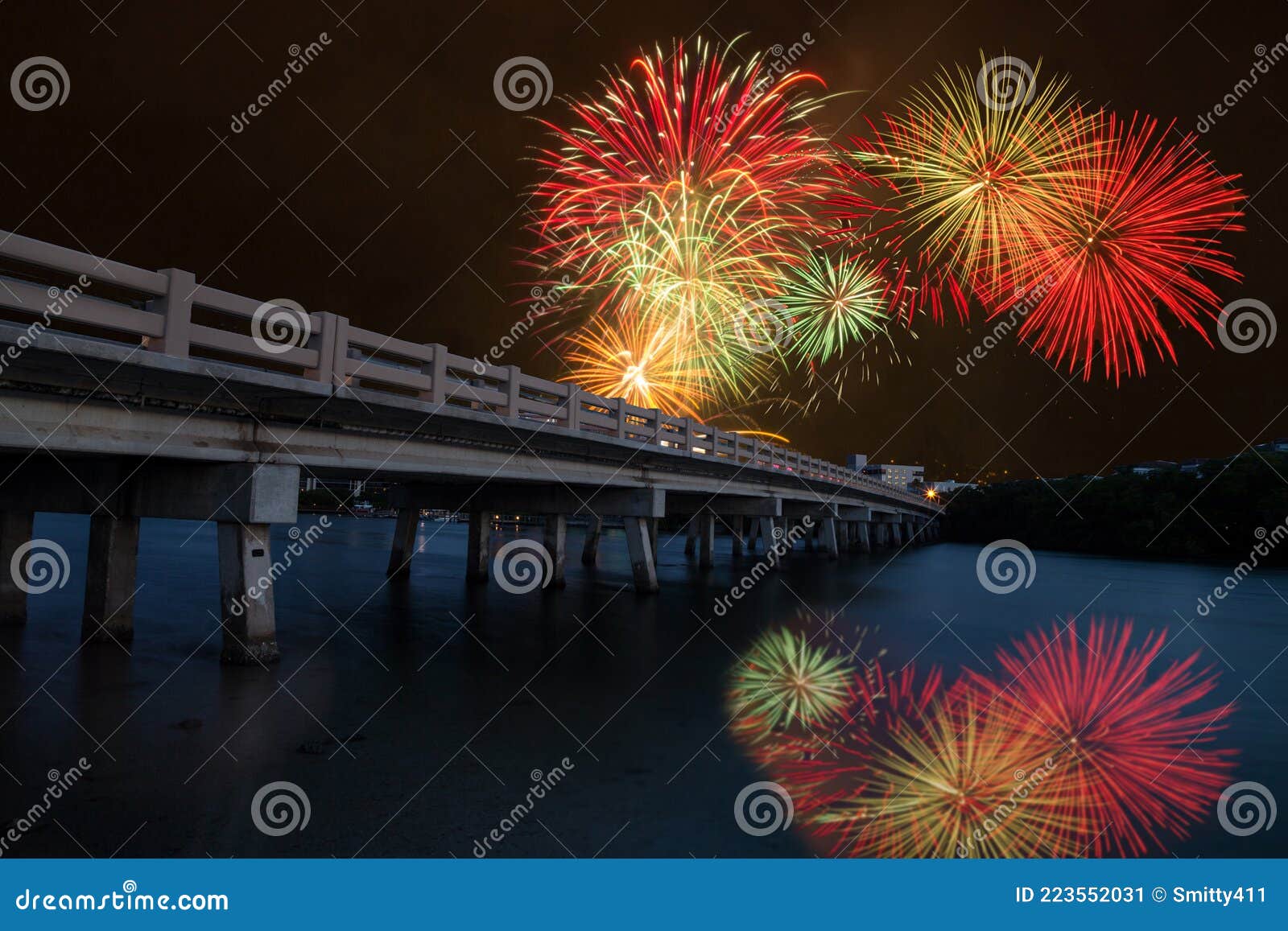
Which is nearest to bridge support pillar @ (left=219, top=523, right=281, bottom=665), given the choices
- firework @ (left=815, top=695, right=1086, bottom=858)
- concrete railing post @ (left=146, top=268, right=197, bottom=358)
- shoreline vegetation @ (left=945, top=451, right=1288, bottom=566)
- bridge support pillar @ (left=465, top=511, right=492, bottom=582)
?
concrete railing post @ (left=146, top=268, right=197, bottom=358)

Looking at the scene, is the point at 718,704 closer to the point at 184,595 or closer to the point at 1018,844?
the point at 1018,844

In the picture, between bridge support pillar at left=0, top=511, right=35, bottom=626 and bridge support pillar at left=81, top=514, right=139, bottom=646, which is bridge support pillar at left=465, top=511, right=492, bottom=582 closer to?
bridge support pillar at left=0, top=511, right=35, bottom=626

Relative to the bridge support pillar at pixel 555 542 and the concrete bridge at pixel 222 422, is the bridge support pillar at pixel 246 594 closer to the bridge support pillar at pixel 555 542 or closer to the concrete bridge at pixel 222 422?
the concrete bridge at pixel 222 422

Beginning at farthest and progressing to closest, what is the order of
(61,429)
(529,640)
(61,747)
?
1. (529,640)
2. (61,429)
3. (61,747)

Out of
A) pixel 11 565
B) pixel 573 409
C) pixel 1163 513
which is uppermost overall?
pixel 1163 513

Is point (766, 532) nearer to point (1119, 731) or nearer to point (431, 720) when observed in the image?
point (1119, 731)

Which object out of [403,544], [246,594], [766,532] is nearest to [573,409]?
[246,594]

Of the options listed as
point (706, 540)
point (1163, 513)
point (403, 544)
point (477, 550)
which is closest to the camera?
point (477, 550)

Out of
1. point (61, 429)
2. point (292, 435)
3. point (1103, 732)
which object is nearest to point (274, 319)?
point (292, 435)
